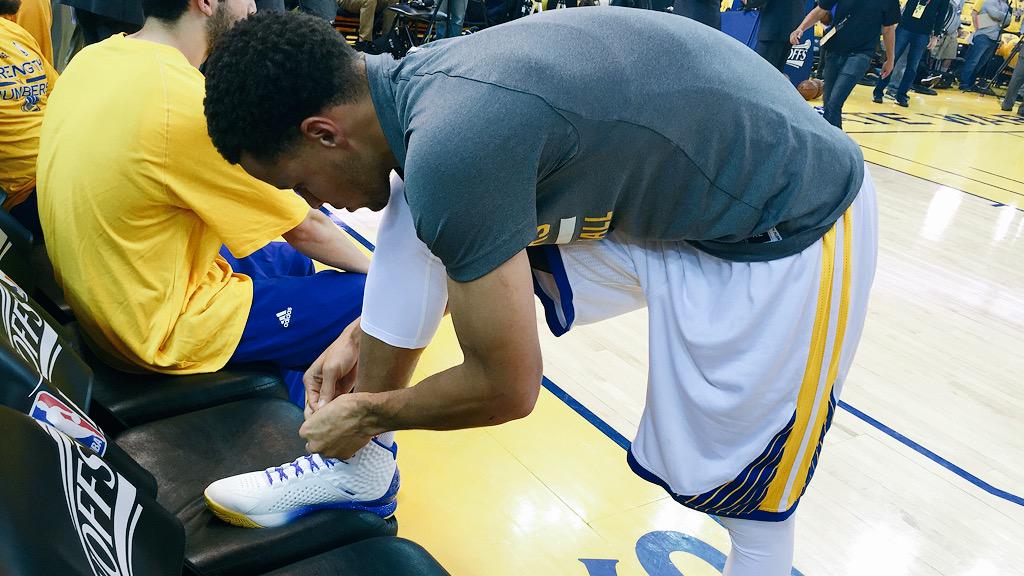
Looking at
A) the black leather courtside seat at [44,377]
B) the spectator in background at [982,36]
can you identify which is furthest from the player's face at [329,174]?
the spectator in background at [982,36]

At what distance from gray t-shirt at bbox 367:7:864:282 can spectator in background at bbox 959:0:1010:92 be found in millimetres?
12106

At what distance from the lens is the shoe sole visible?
4.52 ft

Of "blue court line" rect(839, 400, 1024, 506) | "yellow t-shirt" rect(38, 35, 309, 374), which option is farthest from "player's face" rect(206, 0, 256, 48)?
"blue court line" rect(839, 400, 1024, 506)

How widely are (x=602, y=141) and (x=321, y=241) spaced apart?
106 centimetres

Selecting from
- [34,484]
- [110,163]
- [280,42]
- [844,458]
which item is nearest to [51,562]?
[34,484]

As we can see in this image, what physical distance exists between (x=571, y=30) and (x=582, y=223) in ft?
0.82

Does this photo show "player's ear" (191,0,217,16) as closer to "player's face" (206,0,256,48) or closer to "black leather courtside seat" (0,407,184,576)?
"player's face" (206,0,256,48)

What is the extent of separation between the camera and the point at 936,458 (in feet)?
7.43

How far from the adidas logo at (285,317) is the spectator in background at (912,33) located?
8.77 meters

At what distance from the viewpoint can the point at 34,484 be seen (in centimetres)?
70

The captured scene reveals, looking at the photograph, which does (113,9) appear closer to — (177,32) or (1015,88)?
(177,32)

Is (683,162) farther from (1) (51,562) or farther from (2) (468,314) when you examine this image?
(1) (51,562)

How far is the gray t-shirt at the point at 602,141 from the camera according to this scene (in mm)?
941

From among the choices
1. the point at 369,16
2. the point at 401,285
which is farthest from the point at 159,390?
the point at 369,16
